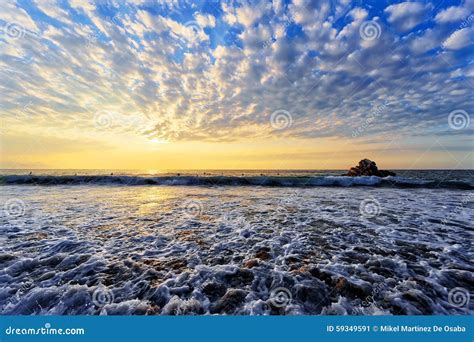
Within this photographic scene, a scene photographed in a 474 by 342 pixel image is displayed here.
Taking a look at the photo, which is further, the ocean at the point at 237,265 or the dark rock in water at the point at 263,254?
the dark rock in water at the point at 263,254

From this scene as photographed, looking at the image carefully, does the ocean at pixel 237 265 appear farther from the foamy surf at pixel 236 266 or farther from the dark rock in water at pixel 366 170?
the dark rock in water at pixel 366 170

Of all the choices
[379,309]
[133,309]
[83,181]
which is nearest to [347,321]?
[379,309]

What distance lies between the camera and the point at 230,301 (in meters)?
3.47

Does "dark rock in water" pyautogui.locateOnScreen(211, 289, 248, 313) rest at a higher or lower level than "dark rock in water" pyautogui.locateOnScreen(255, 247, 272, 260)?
lower

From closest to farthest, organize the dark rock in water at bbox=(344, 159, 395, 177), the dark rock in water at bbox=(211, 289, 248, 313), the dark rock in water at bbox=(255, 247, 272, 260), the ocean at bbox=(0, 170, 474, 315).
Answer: the dark rock in water at bbox=(211, 289, 248, 313) < the ocean at bbox=(0, 170, 474, 315) < the dark rock in water at bbox=(255, 247, 272, 260) < the dark rock in water at bbox=(344, 159, 395, 177)

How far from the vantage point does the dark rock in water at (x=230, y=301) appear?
131 inches

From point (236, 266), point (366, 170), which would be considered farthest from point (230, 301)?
point (366, 170)

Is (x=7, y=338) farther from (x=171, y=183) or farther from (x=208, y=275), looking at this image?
(x=171, y=183)

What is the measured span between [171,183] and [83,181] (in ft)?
38.6

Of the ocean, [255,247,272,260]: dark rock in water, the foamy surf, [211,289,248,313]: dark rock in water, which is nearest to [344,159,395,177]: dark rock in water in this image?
the ocean

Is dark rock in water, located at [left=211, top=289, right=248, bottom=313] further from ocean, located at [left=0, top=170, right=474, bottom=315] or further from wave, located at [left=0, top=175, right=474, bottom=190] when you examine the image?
wave, located at [left=0, top=175, right=474, bottom=190]

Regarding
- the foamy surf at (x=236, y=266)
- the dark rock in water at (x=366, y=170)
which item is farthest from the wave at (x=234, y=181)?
the foamy surf at (x=236, y=266)

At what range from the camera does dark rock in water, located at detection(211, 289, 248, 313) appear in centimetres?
333

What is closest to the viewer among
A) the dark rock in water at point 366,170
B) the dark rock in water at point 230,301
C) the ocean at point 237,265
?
the dark rock in water at point 230,301
